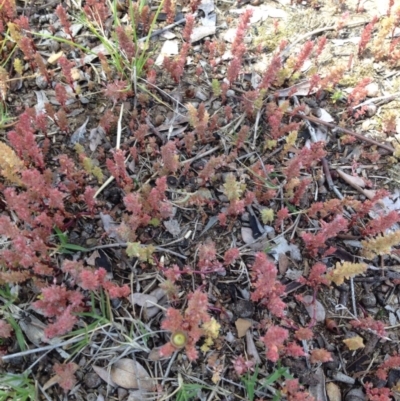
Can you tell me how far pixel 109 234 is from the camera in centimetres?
280

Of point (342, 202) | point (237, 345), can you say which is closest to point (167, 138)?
point (342, 202)

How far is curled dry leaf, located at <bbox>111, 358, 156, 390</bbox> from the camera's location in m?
2.47

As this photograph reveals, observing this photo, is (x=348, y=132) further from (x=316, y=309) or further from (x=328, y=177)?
(x=316, y=309)

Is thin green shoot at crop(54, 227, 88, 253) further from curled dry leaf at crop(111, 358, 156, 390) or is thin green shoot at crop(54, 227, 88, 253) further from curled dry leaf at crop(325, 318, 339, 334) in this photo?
curled dry leaf at crop(325, 318, 339, 334)

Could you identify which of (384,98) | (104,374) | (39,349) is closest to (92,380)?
(104,374)

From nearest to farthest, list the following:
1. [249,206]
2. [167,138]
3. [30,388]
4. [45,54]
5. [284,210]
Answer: [30,388] → [284,210] → [249,206] → [167,138] → [45,54]

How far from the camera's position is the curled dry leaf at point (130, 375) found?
247 centimetres

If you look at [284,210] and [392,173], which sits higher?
[284,210]

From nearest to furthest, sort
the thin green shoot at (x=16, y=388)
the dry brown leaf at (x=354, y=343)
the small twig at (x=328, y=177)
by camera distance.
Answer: the thin green shoot at (x=16, y=388)
the dry brown leaf at (x=354, y=343)
the small twig at (x=328, y=177)

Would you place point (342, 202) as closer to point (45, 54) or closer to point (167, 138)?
point (167, 138)

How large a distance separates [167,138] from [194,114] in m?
0.35

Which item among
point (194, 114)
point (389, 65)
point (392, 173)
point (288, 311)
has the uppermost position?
point (194, 114)

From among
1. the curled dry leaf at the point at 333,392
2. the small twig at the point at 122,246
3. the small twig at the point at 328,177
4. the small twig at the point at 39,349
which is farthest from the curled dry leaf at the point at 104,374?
the small twig at the point at 328,177

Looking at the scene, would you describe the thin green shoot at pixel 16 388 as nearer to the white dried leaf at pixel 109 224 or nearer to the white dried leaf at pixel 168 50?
the white dried leaf at pixel 109 224
